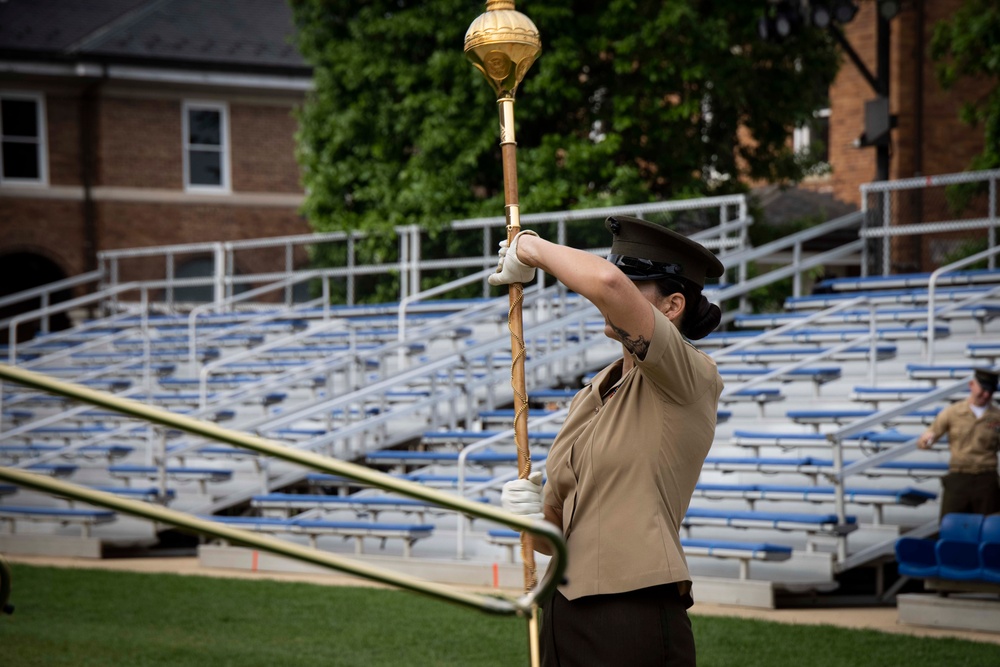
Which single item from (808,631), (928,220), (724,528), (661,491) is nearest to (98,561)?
(724,528)

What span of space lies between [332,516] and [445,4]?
9.11 metres

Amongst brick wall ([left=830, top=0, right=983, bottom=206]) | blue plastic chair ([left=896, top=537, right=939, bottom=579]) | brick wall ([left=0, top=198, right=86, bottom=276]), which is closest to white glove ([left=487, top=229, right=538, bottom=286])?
blue plastic chair ([left=896, top=537, right=939, bottom=579])

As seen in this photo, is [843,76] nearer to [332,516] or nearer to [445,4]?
[445,4]

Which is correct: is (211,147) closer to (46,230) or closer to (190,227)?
(190,227)

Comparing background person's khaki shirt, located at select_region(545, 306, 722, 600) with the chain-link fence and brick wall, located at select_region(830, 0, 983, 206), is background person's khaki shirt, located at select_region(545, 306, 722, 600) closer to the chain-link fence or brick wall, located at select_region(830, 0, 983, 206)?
the chain-link fence

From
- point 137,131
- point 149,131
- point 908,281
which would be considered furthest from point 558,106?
point 137,131

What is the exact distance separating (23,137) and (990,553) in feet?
76.8

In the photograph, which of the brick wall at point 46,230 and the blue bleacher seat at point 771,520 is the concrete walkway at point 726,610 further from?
the brick wall at point 46,230

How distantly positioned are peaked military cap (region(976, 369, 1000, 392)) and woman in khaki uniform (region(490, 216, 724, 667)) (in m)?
7.44

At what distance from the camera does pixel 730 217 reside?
1725 centimetres

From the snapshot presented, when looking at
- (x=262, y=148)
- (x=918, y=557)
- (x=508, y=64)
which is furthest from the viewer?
(x=262, y=148)

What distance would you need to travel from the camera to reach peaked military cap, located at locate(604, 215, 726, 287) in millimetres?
3309

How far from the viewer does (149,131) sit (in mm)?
27797

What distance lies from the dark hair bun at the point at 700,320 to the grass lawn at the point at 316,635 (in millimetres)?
4730
